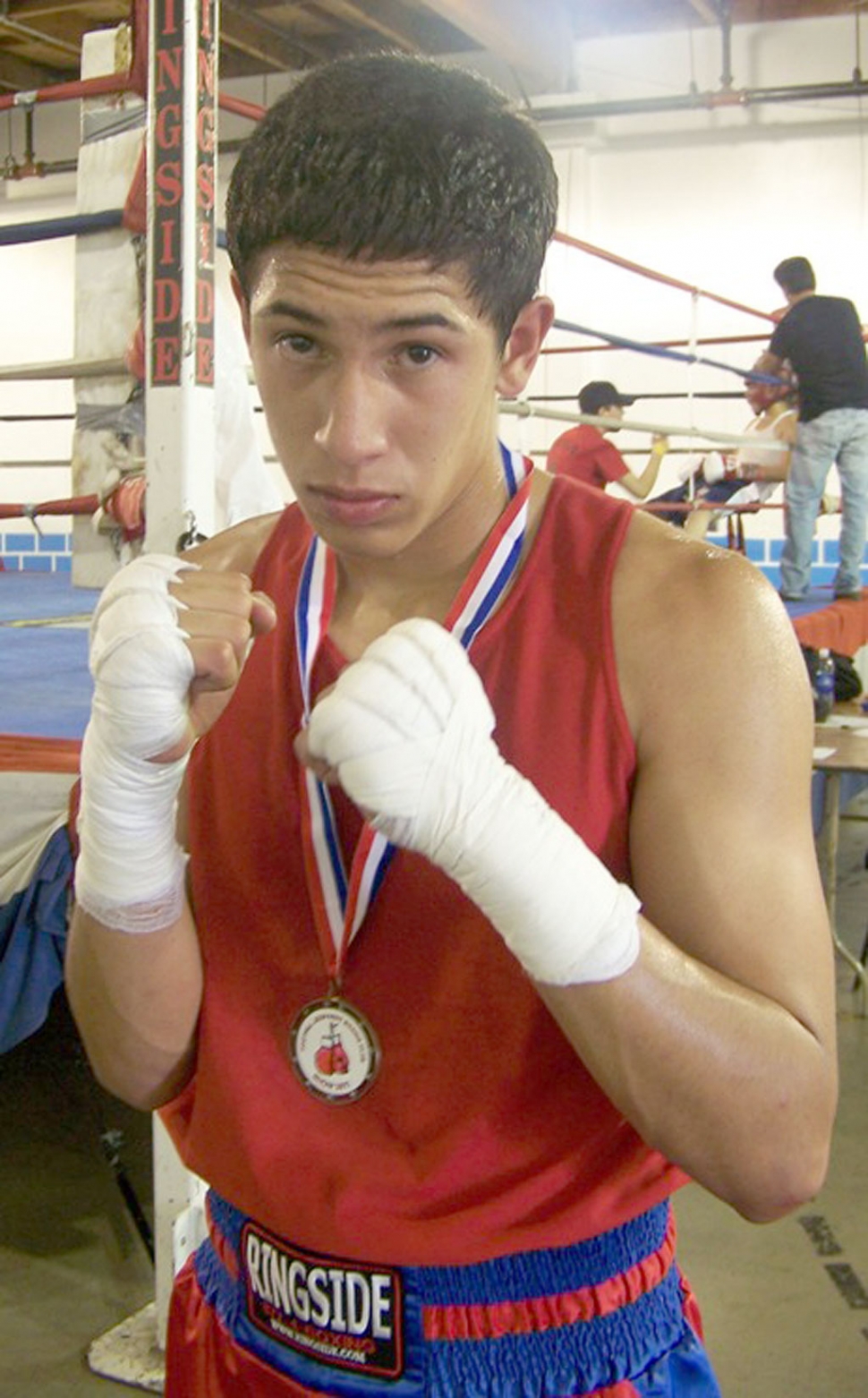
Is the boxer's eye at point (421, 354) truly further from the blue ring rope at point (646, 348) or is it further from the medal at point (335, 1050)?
the blue ring rope at point (646, 348)

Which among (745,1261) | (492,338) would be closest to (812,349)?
(745,1261)

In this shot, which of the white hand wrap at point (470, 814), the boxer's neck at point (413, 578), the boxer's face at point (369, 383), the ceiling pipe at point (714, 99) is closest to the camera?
the white hand wrap at point (470, 814)

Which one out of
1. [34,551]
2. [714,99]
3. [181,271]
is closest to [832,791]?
[181,271]

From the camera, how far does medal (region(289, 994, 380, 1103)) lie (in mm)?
869

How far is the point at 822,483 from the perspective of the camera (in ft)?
17.4

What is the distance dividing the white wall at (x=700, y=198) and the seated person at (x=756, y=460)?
6.02ft

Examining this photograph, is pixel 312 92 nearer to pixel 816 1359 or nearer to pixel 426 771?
pixel 426 771

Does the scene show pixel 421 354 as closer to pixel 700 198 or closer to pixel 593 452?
pixel 593 452

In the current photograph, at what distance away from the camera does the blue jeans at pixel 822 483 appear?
518 cm

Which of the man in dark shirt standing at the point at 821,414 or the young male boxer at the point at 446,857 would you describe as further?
the man in dark shirt standing at the point at 821,414

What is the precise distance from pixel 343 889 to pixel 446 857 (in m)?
0.16

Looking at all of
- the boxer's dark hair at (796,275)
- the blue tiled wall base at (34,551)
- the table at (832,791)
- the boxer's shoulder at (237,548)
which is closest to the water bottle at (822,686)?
the table at (832,791)

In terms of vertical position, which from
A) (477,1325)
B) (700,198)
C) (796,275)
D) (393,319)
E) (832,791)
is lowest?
(477,1325)

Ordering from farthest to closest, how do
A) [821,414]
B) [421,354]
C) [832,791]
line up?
[821,414]
[832,791]
[421,354]
